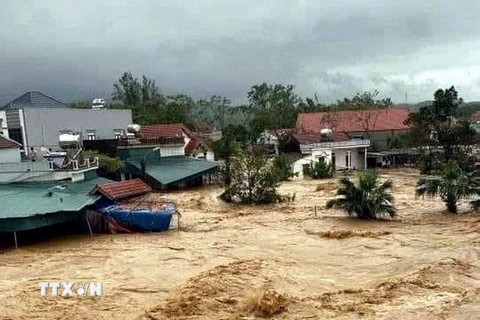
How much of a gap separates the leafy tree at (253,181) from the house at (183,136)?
13322 mm

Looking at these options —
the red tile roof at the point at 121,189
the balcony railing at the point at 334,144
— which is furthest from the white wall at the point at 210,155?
the red tile roof at the point at 121,189

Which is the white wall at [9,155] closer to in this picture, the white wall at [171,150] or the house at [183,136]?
the white wall at [171,150]

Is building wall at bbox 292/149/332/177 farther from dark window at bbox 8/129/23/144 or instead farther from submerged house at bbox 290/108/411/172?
dark window at bbox 8/129/23/144

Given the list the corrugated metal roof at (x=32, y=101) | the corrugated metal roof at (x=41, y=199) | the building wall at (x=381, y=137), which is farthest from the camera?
the building wall at (x=381, y=137)

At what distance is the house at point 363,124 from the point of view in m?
58.6

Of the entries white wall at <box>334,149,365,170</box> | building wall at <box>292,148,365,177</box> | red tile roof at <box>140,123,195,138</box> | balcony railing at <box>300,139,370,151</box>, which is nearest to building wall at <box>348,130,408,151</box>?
white wall at <box>334,149,365,170</box>

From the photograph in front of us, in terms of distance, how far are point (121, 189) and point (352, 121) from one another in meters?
41.3

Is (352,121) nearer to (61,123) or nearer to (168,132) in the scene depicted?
(168,132)

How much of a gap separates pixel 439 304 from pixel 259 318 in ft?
15.0

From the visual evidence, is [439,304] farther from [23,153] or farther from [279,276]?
[23,153]

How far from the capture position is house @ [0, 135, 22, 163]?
1144 inches

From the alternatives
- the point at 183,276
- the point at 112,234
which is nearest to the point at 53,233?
the point at 112,234

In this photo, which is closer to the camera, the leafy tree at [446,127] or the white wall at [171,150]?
the white wall at [171,150]

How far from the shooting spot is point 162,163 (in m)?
39.9
